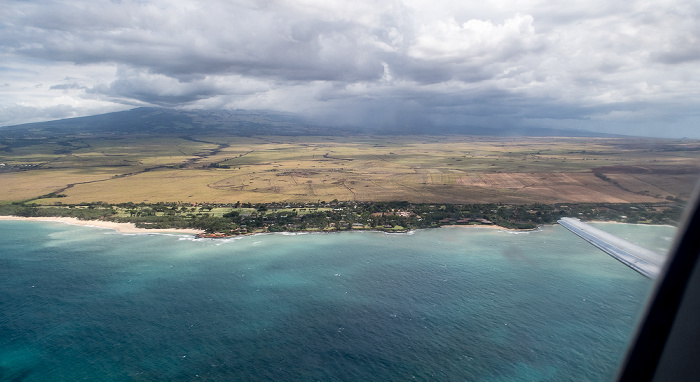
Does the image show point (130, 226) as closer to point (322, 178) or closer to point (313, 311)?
point (313, 311)

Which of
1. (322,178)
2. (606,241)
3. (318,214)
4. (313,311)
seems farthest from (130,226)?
(606,241)

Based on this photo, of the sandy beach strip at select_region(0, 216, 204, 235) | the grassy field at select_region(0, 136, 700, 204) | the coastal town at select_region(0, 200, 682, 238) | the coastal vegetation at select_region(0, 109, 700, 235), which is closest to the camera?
the sandy beach strip at select_region(0, 216, 204, 235)

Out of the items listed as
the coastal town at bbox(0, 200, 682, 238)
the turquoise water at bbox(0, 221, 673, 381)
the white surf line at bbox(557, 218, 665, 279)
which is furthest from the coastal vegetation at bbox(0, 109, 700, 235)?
the turquoise water at bbox(0, 221, 673, 381)

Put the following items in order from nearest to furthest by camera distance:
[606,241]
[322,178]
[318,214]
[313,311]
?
[313,311]
[606,241]
[318,214]
[322,178]

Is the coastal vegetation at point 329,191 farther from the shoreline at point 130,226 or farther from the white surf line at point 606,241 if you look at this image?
the white surf line at point 606,241

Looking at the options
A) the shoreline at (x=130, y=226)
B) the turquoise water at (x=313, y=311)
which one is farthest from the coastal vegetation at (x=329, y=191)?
the turquoise water at (x=313, y=311)

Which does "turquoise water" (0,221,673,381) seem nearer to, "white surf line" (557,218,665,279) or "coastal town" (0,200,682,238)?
→ "white surf line" (557,218,665,279)

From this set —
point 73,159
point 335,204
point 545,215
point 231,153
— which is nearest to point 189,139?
point 231,153

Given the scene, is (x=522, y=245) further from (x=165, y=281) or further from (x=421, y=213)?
(x=165, y=281)

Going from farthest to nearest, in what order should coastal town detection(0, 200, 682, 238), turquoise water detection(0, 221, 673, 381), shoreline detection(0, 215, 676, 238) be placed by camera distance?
coastal town detection(0, 200, 682, 238) < shoreline detection(0, 215, 676, 238) < turquoise water detection(0, 221, 673, 381)
